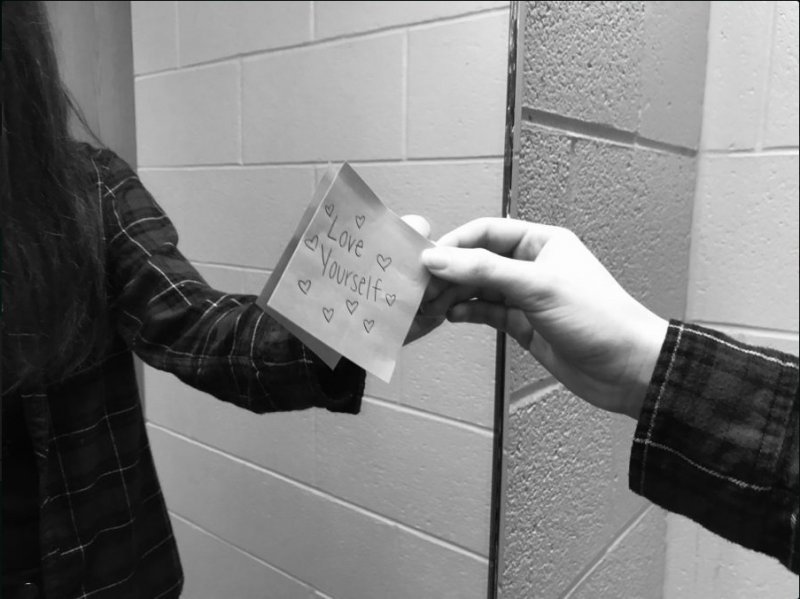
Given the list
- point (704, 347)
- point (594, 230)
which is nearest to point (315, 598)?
point (704, 347)

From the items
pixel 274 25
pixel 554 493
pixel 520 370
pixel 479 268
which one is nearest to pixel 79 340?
pixel 479 268

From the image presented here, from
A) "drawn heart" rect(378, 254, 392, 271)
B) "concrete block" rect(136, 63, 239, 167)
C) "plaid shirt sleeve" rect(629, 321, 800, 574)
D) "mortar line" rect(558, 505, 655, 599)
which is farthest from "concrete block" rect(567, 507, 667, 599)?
"concrete block" rect(136, 63, 239, 167)

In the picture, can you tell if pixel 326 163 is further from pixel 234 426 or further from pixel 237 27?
pixel 234 426

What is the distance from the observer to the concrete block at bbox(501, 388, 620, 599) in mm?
730

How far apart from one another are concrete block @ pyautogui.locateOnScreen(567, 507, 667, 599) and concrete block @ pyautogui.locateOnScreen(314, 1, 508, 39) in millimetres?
677

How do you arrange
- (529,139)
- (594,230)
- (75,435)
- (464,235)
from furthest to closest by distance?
(594,230), (529,139), (464,235), (75,435)

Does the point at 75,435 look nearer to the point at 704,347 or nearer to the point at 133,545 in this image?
Result: the point at 133,545

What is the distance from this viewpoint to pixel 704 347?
48cm

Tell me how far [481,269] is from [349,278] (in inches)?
3.7

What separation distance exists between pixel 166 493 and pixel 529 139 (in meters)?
0.47

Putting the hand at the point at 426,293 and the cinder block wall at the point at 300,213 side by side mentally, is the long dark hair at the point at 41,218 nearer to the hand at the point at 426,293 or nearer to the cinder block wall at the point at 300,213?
the cinder block wall at the point at 300,213

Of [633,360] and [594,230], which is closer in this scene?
[633,360]

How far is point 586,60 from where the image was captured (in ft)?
2.40

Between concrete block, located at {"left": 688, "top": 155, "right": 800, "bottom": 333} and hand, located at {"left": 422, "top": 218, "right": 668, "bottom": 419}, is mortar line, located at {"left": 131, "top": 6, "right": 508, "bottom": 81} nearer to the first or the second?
hand, located at {"left": 422, "top": 218, "right": 668, "bottom": 419}
